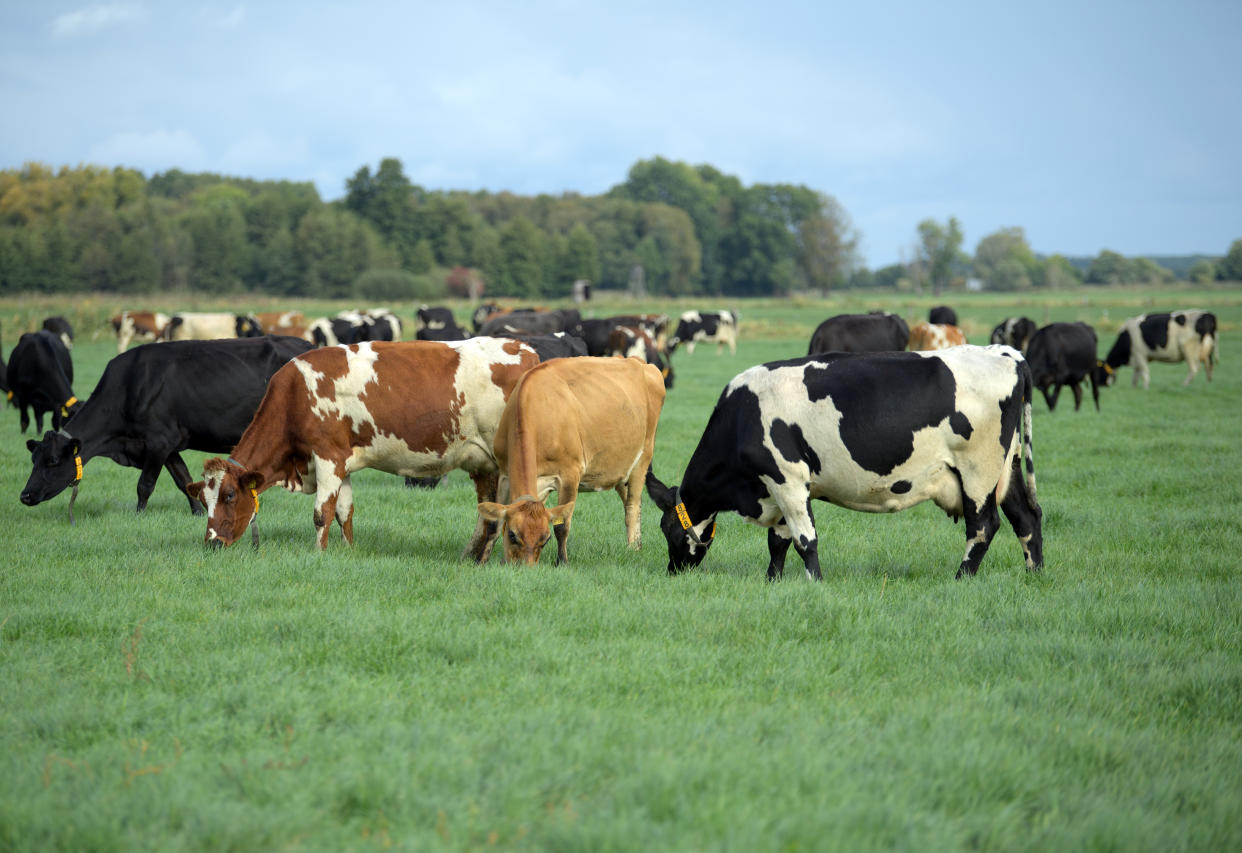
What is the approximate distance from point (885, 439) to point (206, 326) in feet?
119

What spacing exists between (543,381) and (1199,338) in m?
24.3

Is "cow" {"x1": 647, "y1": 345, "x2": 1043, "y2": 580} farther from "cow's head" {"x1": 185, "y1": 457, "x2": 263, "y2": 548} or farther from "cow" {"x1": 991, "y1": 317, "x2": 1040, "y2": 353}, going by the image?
"cow" {"x1": 991, "y1": 317, "x2": 1040, "y2": 353}

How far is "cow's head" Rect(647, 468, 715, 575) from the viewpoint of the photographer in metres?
8.16

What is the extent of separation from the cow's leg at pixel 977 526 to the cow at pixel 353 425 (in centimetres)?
405

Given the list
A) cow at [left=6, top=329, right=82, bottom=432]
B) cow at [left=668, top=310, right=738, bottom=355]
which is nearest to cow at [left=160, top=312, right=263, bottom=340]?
cow at [left=668, top=310, right=738, bottom=355]

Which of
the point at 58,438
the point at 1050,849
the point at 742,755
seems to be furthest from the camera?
the point at 58,438

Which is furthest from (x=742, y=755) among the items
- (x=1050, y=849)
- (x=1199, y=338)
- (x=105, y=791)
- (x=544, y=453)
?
(x=1199, y=338)

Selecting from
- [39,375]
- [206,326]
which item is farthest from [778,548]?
[206,326]

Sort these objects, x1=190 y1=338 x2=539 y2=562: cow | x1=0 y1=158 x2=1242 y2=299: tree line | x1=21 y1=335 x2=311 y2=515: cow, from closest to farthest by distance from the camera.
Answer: x1=190 y1=338 x2=539 y2=562: cow, x1=21 y1=335 x2=311 y2=515: cow, x1=0 y1=158 x2=1242 y2=299: tree line

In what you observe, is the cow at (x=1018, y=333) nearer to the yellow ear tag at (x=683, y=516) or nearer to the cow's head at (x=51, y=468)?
the yellow ear tag at (x=683, y=516)

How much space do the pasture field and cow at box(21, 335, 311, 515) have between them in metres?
1.20

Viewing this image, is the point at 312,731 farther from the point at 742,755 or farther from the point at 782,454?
the point at 782,454

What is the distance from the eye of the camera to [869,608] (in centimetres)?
676

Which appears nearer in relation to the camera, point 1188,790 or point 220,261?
point 1188,790
